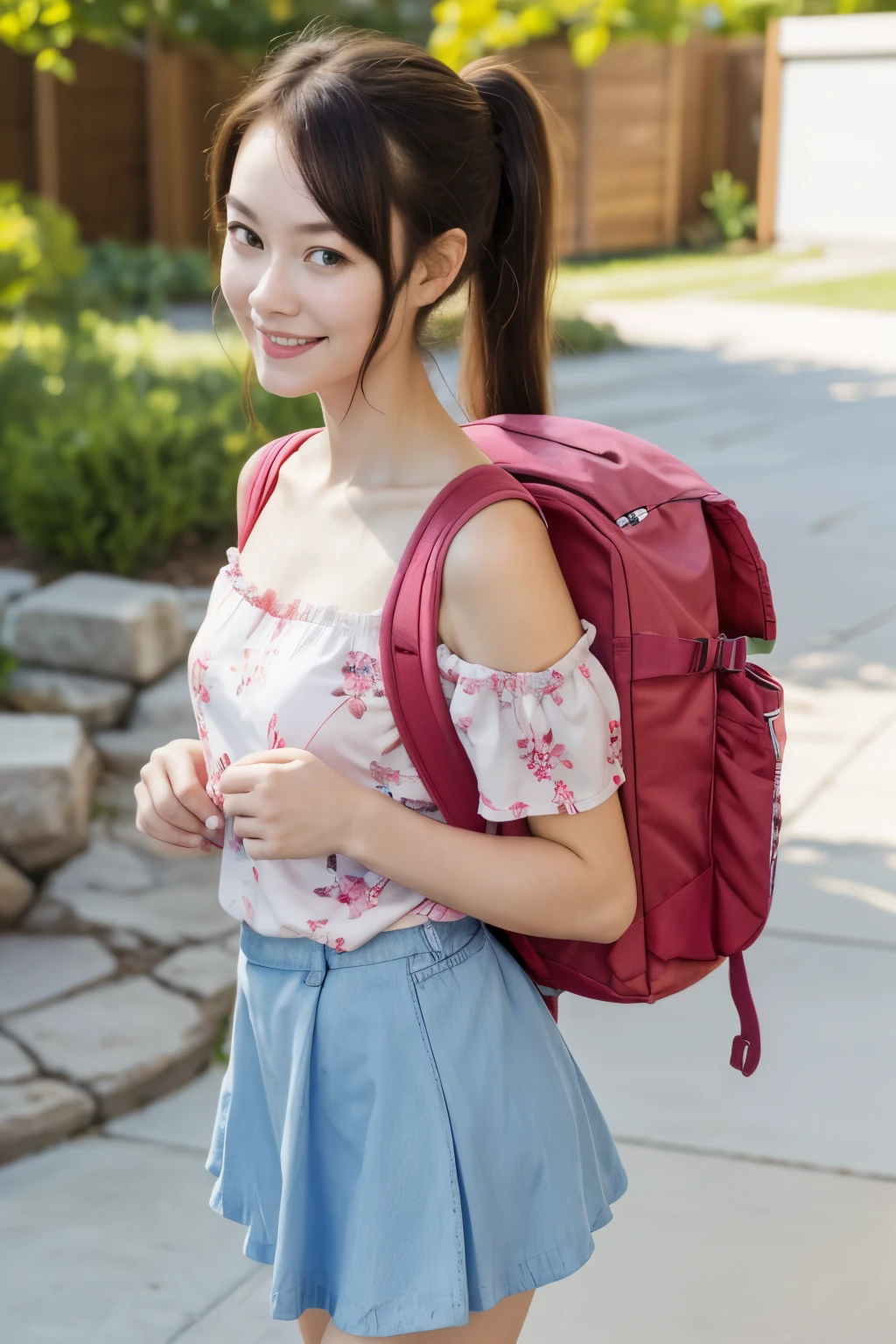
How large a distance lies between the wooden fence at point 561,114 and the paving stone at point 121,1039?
12.3m

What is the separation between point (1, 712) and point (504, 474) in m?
3.60

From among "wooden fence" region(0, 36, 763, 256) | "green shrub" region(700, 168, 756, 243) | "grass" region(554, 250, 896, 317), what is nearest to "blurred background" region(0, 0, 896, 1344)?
"grass" region(554, 250, 896, 317)

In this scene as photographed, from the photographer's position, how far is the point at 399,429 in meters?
1.48

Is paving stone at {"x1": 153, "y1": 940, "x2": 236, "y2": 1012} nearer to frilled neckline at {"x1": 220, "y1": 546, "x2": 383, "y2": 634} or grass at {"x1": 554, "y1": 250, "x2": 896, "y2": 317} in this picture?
frilled neckline at {"x1": 220, "y1": 546, "x2": 383, "y2": 634}

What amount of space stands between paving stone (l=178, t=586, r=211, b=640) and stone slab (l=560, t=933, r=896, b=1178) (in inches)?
82.7

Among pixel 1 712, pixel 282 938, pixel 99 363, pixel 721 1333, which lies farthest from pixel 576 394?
pixel 282 938

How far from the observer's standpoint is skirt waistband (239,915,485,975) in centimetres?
148

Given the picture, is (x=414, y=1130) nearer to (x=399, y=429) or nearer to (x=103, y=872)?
(x=399, y=429)

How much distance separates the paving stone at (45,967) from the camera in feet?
11.1

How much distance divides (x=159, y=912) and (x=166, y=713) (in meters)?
0.98

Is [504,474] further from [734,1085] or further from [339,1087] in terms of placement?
[734,1085]

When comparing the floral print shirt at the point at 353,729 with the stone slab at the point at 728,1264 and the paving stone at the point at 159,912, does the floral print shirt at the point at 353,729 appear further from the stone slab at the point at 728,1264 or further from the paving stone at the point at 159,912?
the paving stone at the point at 159,912

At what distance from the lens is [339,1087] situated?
1.48 metres

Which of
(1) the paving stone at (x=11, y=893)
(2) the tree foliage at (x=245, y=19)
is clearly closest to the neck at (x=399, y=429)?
(1) the paving stone at (x=11, y=893)
